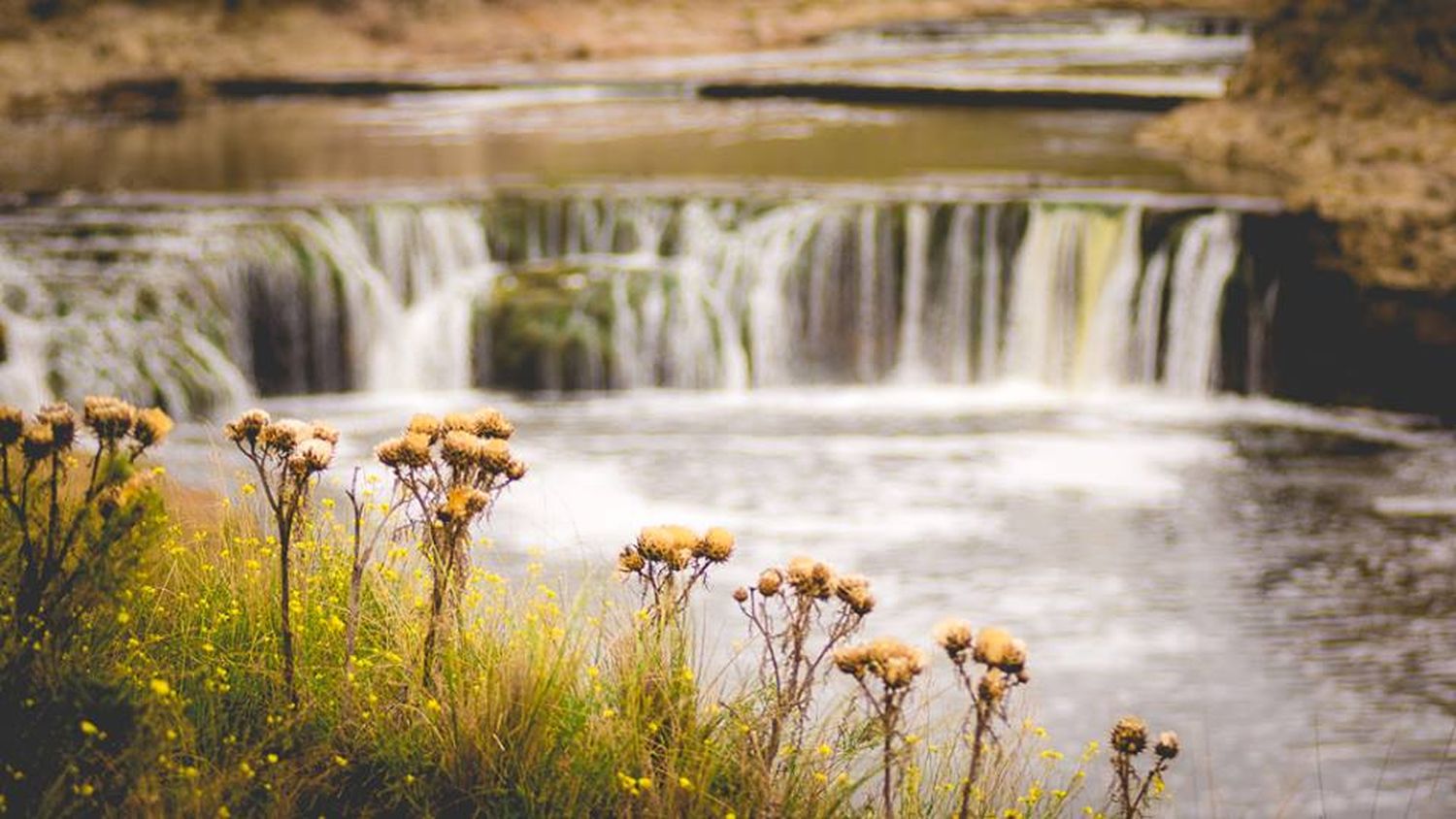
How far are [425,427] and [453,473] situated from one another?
0.42 ft

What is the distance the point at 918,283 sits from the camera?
14.9 metres

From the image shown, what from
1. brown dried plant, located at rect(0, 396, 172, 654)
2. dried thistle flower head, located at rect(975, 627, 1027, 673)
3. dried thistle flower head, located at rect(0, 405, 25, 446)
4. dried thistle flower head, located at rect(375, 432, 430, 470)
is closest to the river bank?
brown dried plant, located at rect(0, 396, 172, 654)

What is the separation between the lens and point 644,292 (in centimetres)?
1438

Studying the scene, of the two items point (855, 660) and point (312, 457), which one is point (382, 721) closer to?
point (312, 457)

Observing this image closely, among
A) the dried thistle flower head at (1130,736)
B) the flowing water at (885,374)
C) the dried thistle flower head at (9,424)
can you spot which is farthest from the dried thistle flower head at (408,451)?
the flowing water at (885,374)

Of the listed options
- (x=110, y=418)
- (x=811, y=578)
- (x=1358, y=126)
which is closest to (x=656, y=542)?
(x=811, y=578)

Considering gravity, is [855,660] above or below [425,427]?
below

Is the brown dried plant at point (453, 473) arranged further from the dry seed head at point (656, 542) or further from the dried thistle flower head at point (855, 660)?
the dried thistle flower head at point (855, 660)

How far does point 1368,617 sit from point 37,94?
22542 millimetres

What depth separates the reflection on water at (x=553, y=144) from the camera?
17.8 meters

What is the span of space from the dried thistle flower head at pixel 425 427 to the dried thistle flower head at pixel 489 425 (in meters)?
0.09

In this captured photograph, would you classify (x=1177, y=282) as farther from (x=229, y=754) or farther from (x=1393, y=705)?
(x=229, y=754)

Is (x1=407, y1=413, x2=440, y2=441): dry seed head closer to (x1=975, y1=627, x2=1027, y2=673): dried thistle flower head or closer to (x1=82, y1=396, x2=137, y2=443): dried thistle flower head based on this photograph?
(x1=82, y1=396, x2=137, y2=443): dried thistle flower head

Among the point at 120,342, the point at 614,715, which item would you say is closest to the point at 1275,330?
the point at 120,342
